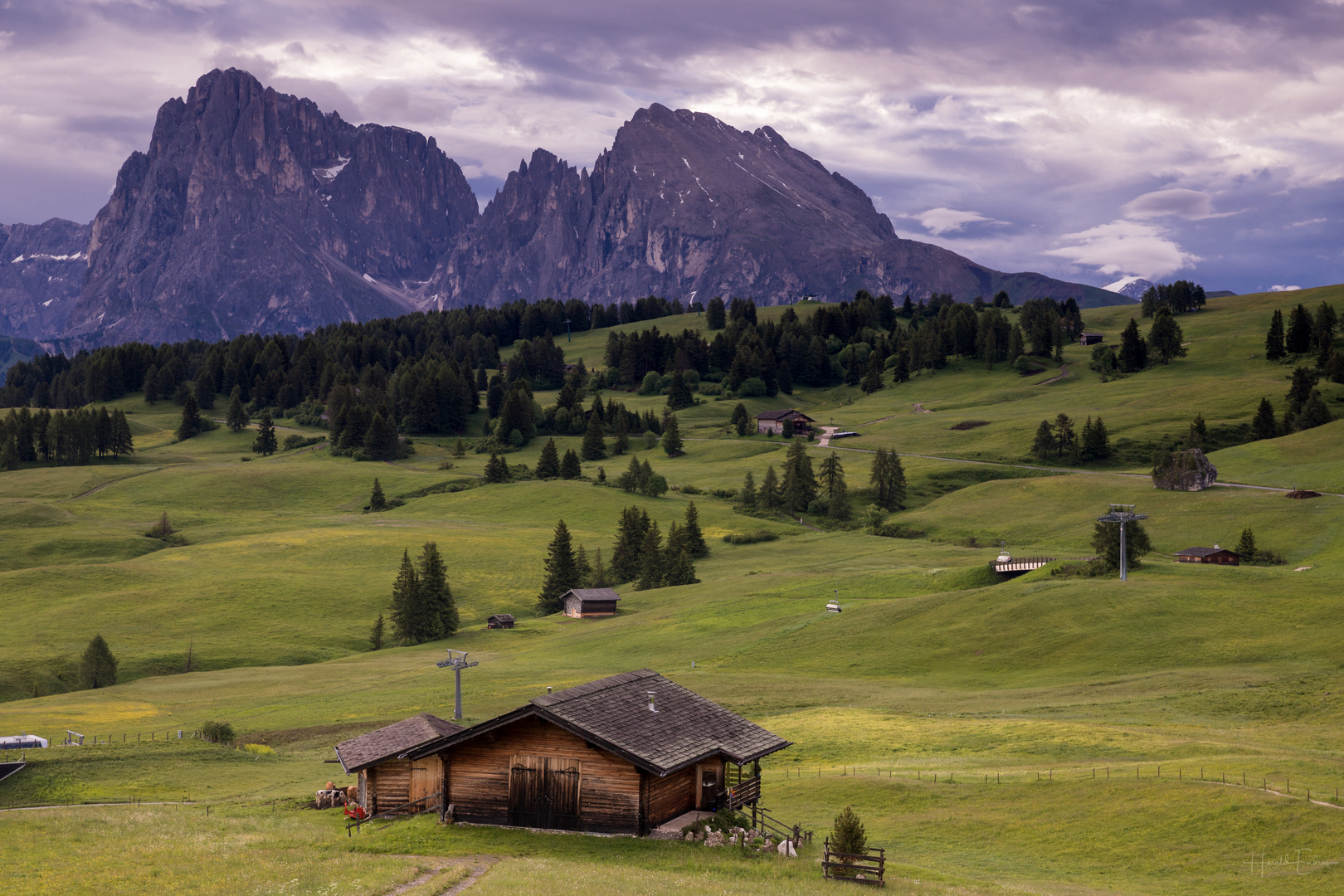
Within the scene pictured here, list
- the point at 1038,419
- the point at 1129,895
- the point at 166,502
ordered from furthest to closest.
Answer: the point at 1038,419 → the point at 166,502 → the point at 1129,895

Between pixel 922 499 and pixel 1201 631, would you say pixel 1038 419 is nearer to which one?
pixel 922 499

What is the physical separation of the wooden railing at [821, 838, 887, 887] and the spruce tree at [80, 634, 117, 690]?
Result: 69.7 meters

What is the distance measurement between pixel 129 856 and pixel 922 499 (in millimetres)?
126931

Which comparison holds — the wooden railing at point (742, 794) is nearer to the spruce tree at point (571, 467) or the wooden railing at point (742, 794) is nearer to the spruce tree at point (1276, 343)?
the spruce tree at point (571, 467)

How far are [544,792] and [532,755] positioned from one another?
4.17 ft

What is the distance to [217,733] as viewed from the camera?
55.5 meters

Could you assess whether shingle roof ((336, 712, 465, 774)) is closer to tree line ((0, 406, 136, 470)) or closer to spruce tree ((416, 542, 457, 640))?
spruce tree ((416, 542, 457, 640))

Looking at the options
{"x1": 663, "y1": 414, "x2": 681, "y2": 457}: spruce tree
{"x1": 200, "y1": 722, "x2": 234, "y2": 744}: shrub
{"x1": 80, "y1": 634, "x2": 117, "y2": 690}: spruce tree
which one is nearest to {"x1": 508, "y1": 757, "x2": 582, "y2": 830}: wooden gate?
{"x1": 200, "y1": 722, "x2": 234, "y2": 744}: shrub

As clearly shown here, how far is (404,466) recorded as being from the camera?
191500mm

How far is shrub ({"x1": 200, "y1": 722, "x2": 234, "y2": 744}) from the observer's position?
55531 millimetres

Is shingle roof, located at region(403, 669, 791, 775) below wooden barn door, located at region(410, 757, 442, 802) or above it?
above

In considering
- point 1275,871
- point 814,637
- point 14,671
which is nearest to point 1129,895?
point 1275,871

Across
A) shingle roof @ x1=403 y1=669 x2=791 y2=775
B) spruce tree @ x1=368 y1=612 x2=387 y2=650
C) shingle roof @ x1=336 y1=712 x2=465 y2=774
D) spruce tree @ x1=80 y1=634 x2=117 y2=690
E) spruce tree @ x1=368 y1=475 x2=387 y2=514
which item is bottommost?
spruce tree @ x1=368 y1=612 x2=387 y2=650

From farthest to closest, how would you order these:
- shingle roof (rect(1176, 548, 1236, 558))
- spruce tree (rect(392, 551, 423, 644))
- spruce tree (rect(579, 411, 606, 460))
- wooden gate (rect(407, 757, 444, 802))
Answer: spruce tree (rect(579, 411, 606, 460))
spruce tree (rect(392, 551, 423, 644))
shingle roof (rect(1176, 548, 1236, 558))
wooden gate (rect(407, 757, 444, 802))
